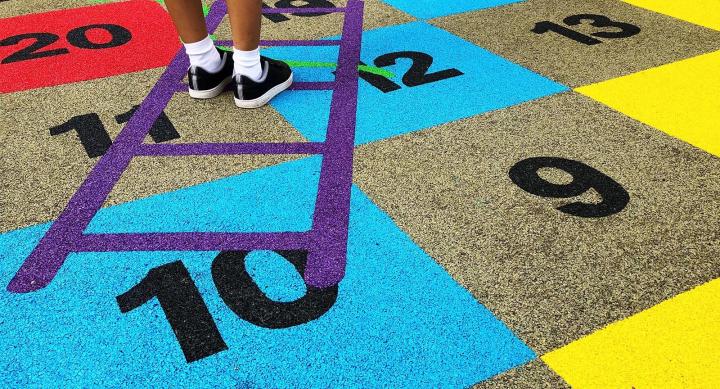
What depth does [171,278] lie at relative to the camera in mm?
1503

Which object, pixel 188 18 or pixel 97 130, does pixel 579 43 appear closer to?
pixel 188 18

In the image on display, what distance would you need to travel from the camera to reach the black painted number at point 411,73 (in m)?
2.50

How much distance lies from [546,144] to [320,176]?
0.79 m

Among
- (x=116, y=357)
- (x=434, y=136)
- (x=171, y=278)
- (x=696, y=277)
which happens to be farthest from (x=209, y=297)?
(x=696, y=277)

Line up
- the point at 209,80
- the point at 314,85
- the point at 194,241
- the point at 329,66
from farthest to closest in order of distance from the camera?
the point at 329,66, the point at 314,85, the point at 209,80, the point at 194,241

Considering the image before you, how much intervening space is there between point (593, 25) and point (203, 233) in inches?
92.8

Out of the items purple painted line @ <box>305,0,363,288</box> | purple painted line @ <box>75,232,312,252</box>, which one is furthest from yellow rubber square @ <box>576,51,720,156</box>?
purple painted line @ <box>75,232,312,252</box>

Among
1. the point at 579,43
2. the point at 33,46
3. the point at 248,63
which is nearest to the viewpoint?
the point at 248,63

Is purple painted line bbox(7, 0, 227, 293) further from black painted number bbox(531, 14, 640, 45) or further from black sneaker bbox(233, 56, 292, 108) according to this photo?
black painted number bbox(531, 14, 640, 45)

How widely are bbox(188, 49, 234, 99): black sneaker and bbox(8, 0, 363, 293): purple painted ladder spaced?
0.13 m

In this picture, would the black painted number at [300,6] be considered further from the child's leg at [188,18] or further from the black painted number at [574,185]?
the black painted number at [574,185]

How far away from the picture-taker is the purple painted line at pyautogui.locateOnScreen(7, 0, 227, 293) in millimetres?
1543

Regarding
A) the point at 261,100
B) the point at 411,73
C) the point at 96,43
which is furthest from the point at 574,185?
the point at 96,43

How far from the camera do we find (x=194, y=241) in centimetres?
162
